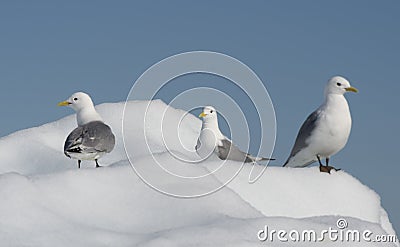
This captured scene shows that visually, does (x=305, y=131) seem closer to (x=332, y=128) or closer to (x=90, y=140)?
(x=332, y=128)

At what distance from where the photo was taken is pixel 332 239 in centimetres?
464

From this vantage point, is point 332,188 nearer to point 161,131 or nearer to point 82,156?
point 82,156

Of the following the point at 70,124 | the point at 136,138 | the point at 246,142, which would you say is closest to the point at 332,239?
the point at 246,142

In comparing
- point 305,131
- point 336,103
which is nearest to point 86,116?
point 305,131

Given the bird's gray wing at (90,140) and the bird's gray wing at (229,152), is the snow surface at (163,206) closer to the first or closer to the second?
the bird's gray wing at (229,152)

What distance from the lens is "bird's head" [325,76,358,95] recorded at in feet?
29.9

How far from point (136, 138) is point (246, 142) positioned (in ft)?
6.94

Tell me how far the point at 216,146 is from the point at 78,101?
238 cm

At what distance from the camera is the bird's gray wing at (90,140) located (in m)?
8.15

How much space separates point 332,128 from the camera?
8656mm

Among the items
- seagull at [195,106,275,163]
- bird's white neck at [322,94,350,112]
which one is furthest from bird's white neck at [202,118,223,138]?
bird's white neck at [322,94,350,112]

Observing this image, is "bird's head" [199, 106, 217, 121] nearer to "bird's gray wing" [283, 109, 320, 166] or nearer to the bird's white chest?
"bird's gray wing" [283, 109, 320, 166]

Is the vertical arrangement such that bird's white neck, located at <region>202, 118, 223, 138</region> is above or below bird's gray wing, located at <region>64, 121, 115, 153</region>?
above

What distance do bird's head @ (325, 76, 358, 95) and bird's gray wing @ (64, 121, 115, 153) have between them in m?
3.43
